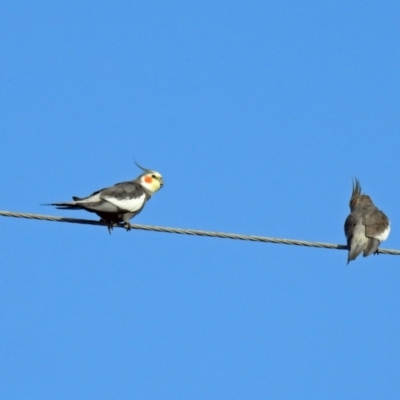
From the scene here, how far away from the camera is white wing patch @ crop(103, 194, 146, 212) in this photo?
40.2 ft

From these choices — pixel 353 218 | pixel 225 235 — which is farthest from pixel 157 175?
pixel 225 235

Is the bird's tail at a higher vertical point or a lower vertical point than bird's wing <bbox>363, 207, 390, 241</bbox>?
lower

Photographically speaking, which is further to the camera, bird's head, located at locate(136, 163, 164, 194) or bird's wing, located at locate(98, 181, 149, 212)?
bird's head, located at locate(136, 163, 164, 194)

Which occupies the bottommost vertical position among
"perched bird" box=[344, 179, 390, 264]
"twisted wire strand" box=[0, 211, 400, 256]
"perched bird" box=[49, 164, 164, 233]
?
"twisted wire strand" box=[0, 211, 400, 256]

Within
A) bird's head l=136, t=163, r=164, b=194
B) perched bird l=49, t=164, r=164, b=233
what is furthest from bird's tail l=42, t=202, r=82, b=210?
bird's head l=136, t=163, r=164, b=194

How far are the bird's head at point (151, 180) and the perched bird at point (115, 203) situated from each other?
88 centimetres

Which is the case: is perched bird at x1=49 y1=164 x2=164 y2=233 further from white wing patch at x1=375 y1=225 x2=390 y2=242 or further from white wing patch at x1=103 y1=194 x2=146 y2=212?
white wing patch at x1=375 y1=225 x2=390 y2=242

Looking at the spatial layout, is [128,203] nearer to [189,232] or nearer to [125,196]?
[125,196]

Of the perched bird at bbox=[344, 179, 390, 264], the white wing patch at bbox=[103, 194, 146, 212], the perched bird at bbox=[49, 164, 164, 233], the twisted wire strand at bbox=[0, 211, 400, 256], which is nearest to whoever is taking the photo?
the twisted wire strand at bbox=[0, 211, 400, 256]

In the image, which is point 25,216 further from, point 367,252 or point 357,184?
point 357,184

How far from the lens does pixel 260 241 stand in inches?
403

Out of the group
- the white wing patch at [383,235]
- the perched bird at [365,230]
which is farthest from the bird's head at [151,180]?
the white wing patch at [383,235]

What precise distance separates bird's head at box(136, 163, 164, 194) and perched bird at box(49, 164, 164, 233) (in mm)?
880

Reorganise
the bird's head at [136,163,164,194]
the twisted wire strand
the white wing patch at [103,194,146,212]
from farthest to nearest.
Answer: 1. the bird's head at [136,163,164,194]
2. the white wing patch at [103,194,146,212]
3. the twisted wire strand
